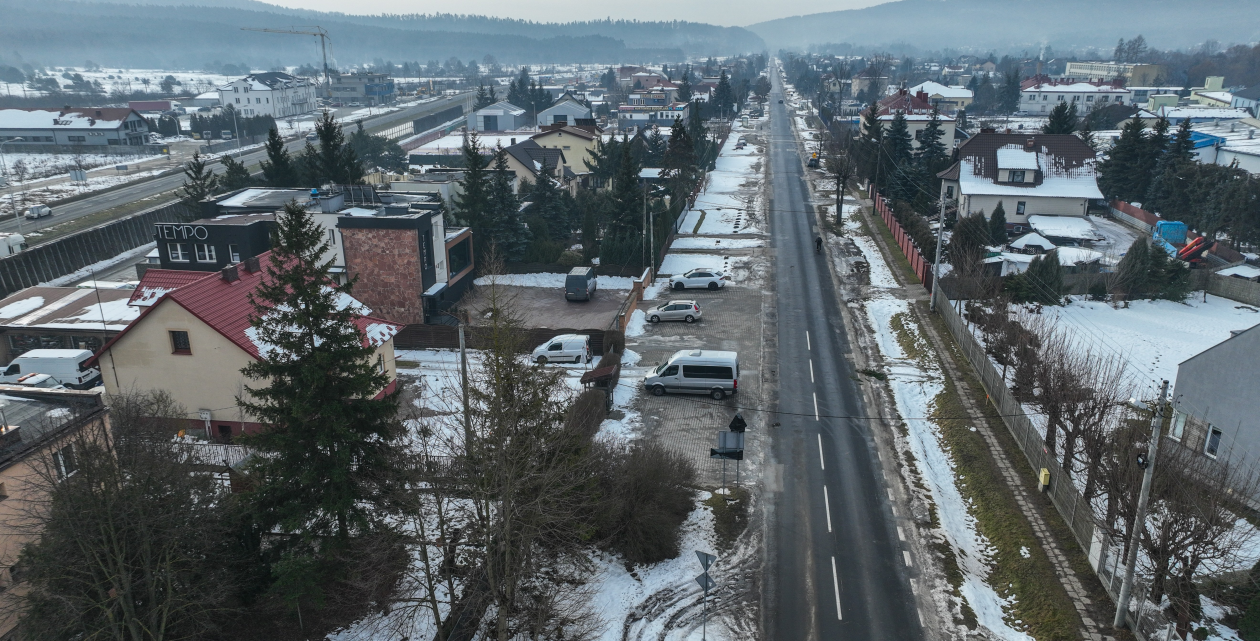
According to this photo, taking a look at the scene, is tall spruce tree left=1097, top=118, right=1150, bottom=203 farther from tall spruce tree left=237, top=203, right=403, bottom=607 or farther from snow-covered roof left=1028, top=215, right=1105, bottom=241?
tall spruce tree left=237, top=203, right=403, bottom=607

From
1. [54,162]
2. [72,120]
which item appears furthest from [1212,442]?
[72,120]

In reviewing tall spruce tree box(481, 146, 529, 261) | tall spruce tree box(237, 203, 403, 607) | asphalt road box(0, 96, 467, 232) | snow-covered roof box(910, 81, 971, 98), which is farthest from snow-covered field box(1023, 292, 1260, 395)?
snow-covered roof box(910, 81, 971, 98)

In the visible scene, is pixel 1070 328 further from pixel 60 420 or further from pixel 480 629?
pixel 60 420

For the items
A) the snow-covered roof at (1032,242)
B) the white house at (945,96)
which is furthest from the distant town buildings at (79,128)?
the white house at (945,96)

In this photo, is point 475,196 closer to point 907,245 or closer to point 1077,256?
point 907,245

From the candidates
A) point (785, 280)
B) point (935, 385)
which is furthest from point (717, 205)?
point (935, 385)
